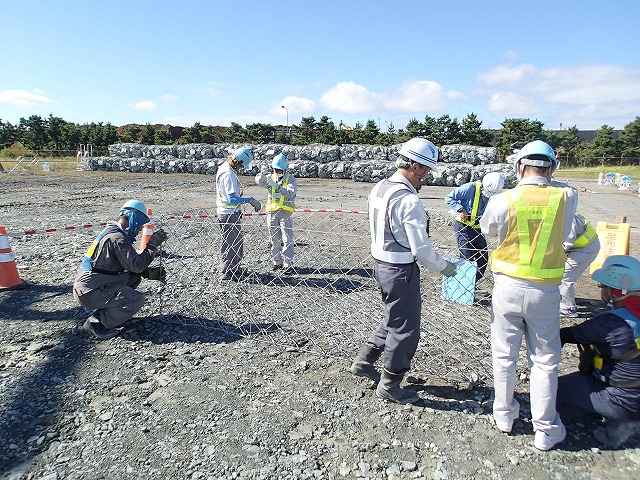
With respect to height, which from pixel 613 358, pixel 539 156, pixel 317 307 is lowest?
pixel 317 307

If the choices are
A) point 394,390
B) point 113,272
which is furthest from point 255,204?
point 394,390

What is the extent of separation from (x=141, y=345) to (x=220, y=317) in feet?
2.98

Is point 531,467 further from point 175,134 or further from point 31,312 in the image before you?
point 175,134

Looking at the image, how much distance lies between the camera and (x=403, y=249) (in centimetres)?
288

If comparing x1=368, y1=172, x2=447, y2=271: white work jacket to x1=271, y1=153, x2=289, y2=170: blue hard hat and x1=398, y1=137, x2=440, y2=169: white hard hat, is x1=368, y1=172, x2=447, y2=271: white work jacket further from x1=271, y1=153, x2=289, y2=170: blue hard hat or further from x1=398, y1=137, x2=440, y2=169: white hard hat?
x1=271, y1=153, x2=289, y2=170: blue hard hat

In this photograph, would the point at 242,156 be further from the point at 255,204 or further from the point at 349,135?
the point at 349,135

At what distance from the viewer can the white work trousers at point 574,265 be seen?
4090 mm

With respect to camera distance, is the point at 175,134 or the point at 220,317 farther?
the point at 175,134

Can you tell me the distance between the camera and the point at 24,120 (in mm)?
39688

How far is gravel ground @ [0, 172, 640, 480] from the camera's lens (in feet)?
8.10

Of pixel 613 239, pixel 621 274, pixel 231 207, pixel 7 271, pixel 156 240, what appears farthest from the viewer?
pixel 613 239

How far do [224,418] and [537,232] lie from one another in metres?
2.39

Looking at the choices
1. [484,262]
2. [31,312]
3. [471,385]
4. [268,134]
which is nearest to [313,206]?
[484,262]

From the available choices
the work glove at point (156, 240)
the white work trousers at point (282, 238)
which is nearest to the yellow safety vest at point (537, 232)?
the work glove at point (156, 240)
